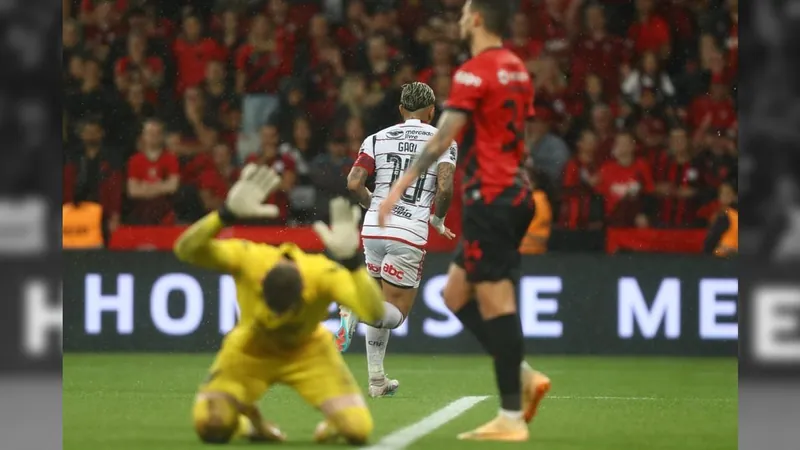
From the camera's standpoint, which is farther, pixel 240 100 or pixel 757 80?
pixel 240 100

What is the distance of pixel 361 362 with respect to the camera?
582 inches

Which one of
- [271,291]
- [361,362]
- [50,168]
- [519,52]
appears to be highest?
[519,52]

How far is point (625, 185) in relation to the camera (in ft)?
55.6

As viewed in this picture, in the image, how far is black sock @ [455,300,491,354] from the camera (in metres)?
8.72

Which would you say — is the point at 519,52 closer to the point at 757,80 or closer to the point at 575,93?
the point at 575,93

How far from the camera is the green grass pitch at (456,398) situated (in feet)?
29.3

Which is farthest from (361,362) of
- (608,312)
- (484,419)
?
(484,419)

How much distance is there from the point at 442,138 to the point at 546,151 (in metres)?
8.72

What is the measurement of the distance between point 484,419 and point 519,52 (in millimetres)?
9072

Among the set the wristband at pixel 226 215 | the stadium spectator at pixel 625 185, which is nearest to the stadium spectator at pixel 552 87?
the stadium spectator at pixel 625 185

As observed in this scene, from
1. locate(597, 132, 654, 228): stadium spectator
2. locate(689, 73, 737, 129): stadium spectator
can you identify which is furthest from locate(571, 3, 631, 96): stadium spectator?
locate(597, 132, 654, 228): stadium spectator

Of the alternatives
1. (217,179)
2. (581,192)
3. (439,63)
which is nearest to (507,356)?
(581,192)

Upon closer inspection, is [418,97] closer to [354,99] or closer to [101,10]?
[354,99]

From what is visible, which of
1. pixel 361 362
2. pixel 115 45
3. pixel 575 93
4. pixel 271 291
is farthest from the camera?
pixel 115 45
